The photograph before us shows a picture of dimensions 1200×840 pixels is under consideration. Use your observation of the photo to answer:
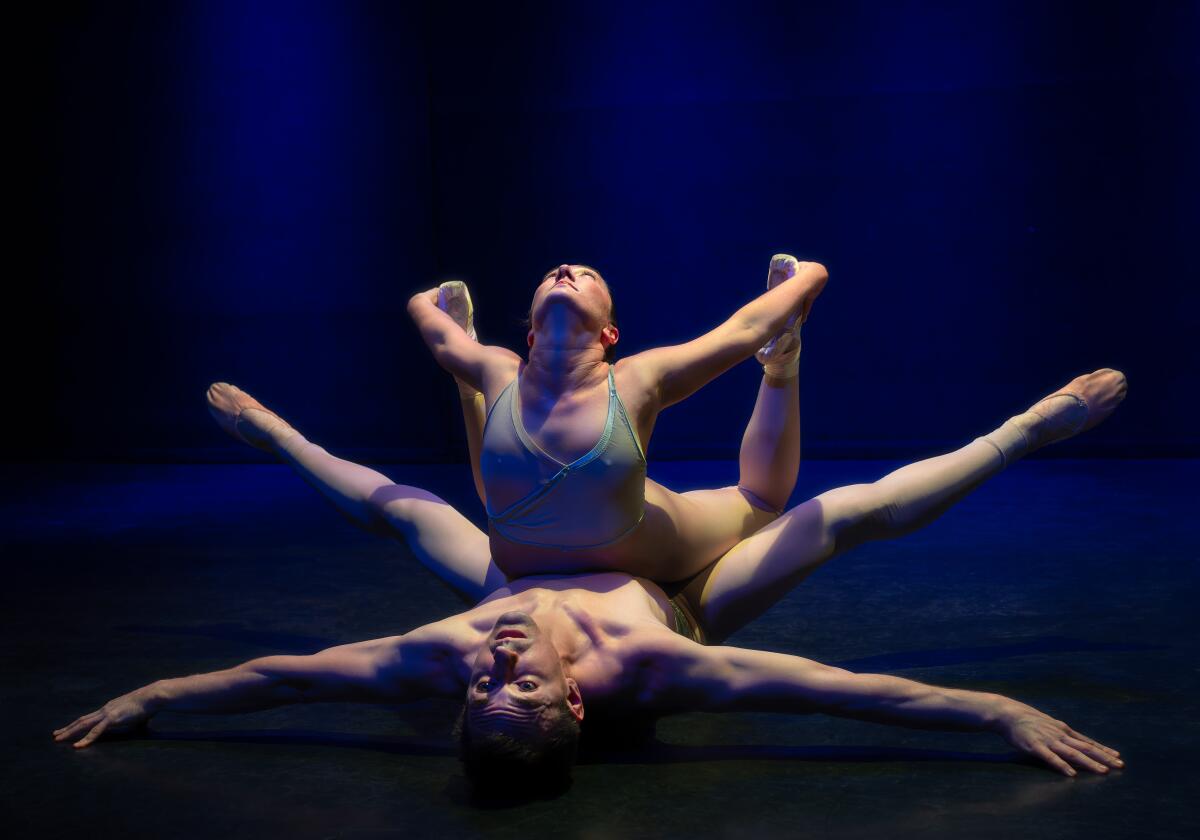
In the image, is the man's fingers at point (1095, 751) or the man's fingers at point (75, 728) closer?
the man's fingers at point (1095, 751)

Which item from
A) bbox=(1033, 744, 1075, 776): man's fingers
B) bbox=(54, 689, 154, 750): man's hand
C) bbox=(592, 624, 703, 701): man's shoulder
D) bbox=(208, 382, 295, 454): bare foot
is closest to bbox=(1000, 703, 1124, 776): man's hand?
bbox=(1033, 744, 1075, 776): man's fingers

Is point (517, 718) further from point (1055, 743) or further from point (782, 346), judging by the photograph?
point (782, 346)

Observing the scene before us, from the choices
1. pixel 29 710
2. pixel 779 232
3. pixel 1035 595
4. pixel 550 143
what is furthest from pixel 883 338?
pixel 29 710

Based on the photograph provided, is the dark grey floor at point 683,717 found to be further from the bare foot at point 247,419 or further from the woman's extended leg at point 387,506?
the bare foot at point 247,419

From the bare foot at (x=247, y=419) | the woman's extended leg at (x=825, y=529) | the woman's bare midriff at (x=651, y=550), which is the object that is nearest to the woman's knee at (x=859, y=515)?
the woman's extended leg at (x=825, y=529)

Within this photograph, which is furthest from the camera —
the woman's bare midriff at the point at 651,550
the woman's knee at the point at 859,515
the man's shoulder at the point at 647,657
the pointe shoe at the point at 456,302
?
the pointe shoe at the point at 456,302

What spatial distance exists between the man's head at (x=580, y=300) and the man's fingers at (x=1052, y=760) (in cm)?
124

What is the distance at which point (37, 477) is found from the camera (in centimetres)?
671

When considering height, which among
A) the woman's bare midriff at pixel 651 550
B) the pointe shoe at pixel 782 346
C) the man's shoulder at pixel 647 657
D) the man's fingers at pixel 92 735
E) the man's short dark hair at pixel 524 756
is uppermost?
the pointe shoe at pixel 782 346

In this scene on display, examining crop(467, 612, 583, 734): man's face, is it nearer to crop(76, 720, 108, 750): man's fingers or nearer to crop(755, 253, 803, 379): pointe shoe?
crop(76, 720, 108, 750): man's fingers

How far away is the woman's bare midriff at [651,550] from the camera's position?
116 inches

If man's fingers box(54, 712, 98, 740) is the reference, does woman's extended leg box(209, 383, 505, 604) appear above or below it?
above

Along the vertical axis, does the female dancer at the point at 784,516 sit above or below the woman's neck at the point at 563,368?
below

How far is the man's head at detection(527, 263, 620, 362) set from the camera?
2.99 meters
